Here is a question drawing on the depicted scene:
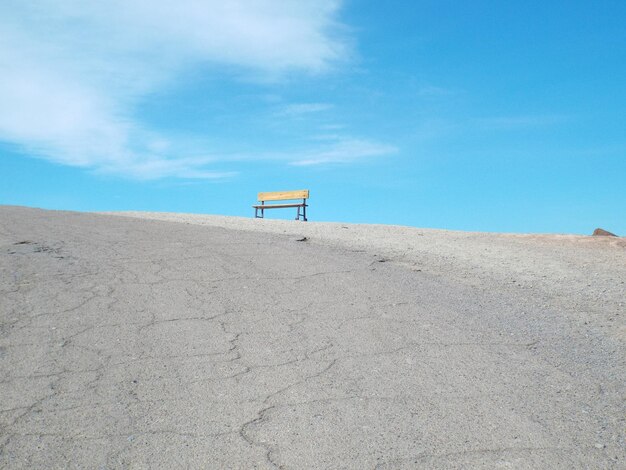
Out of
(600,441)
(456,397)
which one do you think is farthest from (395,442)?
(600,441)

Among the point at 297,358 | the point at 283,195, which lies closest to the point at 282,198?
the point at 283,195

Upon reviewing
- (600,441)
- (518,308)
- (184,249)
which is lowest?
(600,441)

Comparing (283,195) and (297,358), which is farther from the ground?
(283,195)

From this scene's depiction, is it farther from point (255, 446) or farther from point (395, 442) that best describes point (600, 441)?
point (255, 446)

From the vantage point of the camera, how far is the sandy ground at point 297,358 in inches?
133

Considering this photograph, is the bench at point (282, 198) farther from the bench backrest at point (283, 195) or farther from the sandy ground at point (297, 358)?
the sandy ground at point (297, 358)

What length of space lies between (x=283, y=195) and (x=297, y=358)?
49.3ft

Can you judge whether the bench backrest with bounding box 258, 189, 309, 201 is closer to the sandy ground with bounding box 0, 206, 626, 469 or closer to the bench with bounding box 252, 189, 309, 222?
the bench with bounding box 252, 189, 309, 222

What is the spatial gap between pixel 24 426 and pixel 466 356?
10.8 ft

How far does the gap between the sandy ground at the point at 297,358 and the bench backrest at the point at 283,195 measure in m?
10.0

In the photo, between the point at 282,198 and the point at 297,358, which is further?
the point at 282,198

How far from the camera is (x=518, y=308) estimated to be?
6.25 meters

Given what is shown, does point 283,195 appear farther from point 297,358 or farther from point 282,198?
point 297,358

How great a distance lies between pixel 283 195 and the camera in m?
19.3
